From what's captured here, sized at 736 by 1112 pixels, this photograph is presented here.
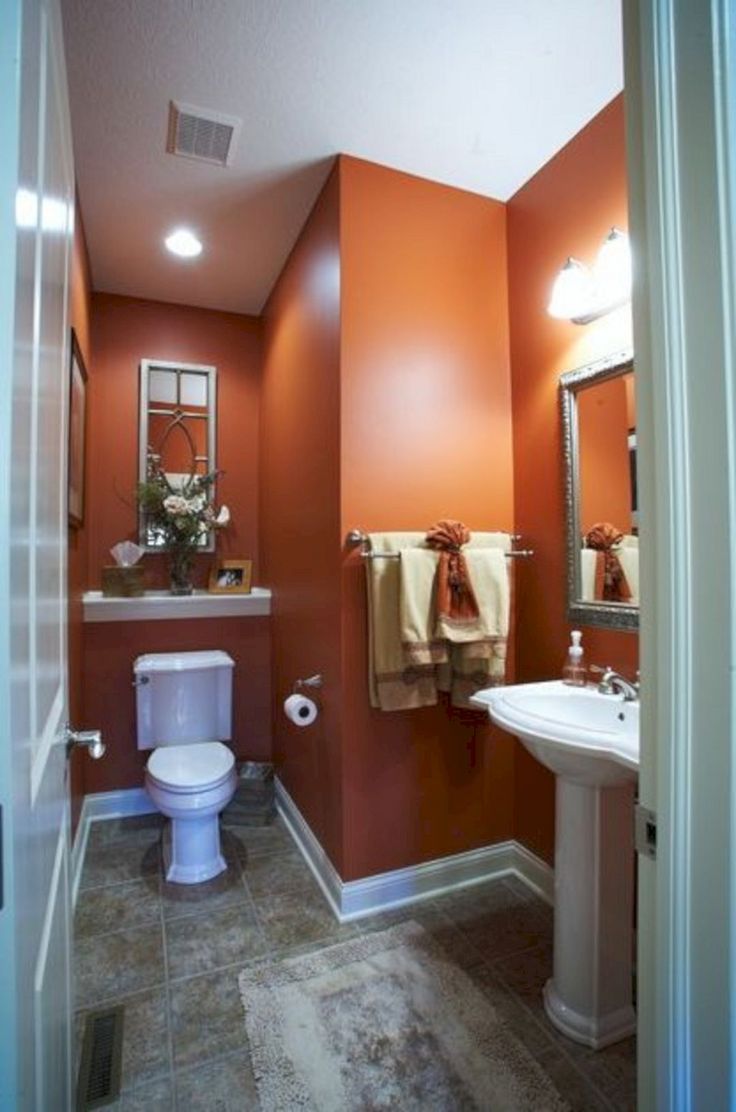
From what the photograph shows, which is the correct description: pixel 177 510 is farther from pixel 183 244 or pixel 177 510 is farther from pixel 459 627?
pixel 459 627

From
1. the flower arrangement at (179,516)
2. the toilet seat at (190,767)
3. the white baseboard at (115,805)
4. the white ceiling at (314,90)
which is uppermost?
the white ceiling at (314,90)

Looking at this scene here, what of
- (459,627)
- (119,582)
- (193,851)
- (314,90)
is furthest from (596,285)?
(193,851)

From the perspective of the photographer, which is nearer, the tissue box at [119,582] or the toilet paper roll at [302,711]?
the toilet paper roll at [302,711]

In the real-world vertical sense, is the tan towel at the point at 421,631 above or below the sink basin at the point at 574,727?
above

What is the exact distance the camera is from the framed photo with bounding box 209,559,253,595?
2906 mm

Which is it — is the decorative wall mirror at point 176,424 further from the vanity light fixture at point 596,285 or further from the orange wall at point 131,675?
the vanity light fixture at point 596,285

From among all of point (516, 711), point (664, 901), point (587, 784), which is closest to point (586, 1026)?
point (587, 784)

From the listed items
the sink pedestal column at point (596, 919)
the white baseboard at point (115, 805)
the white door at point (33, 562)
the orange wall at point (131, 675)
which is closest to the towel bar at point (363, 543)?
the sink pedestal column at point (596, 919)

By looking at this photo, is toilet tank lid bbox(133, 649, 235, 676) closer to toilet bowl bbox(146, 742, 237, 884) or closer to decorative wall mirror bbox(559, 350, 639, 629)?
toilet bowl bbox(146, 742, 237, 884)

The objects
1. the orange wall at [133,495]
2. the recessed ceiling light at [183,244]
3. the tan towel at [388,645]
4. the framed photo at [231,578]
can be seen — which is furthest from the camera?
the framed photo at [231,578]

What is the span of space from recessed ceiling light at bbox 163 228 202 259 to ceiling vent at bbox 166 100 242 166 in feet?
1.54

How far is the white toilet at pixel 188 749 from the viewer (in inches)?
79.7

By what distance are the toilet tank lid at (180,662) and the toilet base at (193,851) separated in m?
0.65

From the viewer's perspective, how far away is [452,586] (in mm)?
1767
